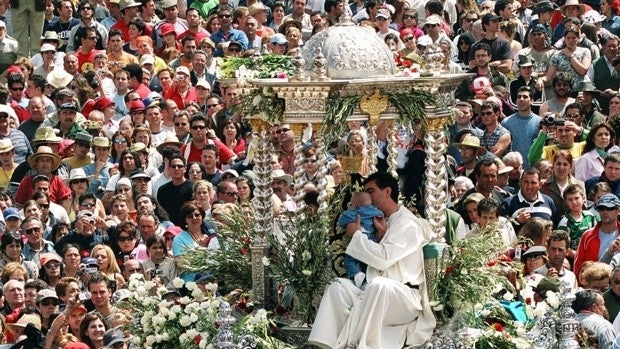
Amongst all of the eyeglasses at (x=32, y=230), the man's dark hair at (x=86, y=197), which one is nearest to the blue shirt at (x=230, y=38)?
the man's dark hair at (x=86, y=197)

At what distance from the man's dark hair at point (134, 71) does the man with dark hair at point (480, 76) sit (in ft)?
15.2

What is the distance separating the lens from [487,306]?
24984 mm

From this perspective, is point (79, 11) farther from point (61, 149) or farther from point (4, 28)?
point (61, 149)

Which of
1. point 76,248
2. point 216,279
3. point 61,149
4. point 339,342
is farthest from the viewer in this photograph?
point 61,149

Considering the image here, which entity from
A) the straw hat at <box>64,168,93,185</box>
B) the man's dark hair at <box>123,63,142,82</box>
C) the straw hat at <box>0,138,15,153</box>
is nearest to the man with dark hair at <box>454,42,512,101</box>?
the man's dark hair at <box>123,63,142,82</box>

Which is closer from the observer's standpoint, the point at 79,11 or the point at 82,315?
the point at 82,315

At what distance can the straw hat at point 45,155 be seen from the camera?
32656mm

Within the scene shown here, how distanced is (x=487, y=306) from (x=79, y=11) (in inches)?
652

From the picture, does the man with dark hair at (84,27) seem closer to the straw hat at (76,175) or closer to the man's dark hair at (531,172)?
the straw hat at (76,175)

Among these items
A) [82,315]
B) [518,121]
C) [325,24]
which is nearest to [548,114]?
[518,121]

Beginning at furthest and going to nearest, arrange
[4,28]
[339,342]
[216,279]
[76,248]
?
1. [4,28]
2. [76,248]
3. [216,279]
4. [339,342]

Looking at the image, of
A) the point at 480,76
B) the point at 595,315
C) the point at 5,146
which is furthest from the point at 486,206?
the point at 480,76

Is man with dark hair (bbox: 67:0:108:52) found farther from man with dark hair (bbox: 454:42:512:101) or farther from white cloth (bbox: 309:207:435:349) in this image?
white cloth (bbox: 309:207:435:349)

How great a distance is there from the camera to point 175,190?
32.1 metres
